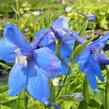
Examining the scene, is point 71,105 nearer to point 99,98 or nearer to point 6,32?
point 99,98

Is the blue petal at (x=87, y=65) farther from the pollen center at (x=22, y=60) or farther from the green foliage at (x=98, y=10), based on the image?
the green foliage at (x=98, y=10)

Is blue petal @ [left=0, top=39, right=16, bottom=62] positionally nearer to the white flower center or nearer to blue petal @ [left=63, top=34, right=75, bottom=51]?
the white flower center

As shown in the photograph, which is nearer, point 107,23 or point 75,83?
point 75,83

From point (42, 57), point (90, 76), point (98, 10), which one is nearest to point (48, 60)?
point (42, 57)

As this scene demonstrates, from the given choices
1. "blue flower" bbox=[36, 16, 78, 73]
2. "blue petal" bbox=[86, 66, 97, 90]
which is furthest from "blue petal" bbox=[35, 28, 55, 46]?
"blue petal" bbox=[86, 66, 97, 90]

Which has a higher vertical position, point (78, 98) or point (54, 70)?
point (54, 70)

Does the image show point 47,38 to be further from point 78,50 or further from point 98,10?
point 98,10

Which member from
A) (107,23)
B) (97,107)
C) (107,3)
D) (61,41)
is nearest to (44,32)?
(61,41)

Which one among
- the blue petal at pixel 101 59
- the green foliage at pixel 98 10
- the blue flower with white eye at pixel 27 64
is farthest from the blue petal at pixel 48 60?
the green foliage at pixel 98 10
